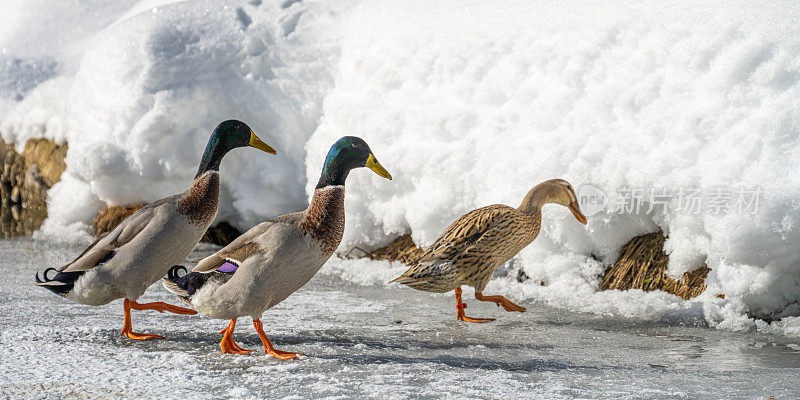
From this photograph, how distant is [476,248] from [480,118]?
5.76 ft

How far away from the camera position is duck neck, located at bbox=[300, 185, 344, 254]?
308cm

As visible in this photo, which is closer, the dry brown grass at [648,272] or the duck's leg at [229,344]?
the duck's leg at [229,344]

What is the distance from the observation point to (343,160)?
314cm

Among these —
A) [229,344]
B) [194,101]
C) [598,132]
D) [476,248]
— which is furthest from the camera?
[194,101]

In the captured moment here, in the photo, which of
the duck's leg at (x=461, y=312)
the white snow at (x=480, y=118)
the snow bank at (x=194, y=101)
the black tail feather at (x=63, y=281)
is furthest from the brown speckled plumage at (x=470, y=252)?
the snow bank at (x=194, y=101)

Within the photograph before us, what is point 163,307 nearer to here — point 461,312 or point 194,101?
point 461,312

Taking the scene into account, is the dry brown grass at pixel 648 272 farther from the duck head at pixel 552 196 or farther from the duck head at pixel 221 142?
the duck head at pixel 221 142

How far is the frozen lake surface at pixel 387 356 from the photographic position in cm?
285

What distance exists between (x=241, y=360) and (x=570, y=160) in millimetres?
2488

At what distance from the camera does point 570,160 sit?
4840 mm

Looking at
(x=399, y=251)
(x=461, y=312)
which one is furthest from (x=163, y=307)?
(x=399, y=251)

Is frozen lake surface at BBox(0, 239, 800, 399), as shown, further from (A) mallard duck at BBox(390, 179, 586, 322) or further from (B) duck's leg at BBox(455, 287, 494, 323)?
(A) mallard duck at BBox(390, 179, 586, 322)

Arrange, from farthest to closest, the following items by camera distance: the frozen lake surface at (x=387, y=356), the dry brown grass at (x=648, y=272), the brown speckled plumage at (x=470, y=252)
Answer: the dry brown grass at (x=648, y=272) < the brown speckled plumage at (x=470, y=252) < the frozen lake surface at (x=387, y=356)

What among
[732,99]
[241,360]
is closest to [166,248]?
[241,360]
